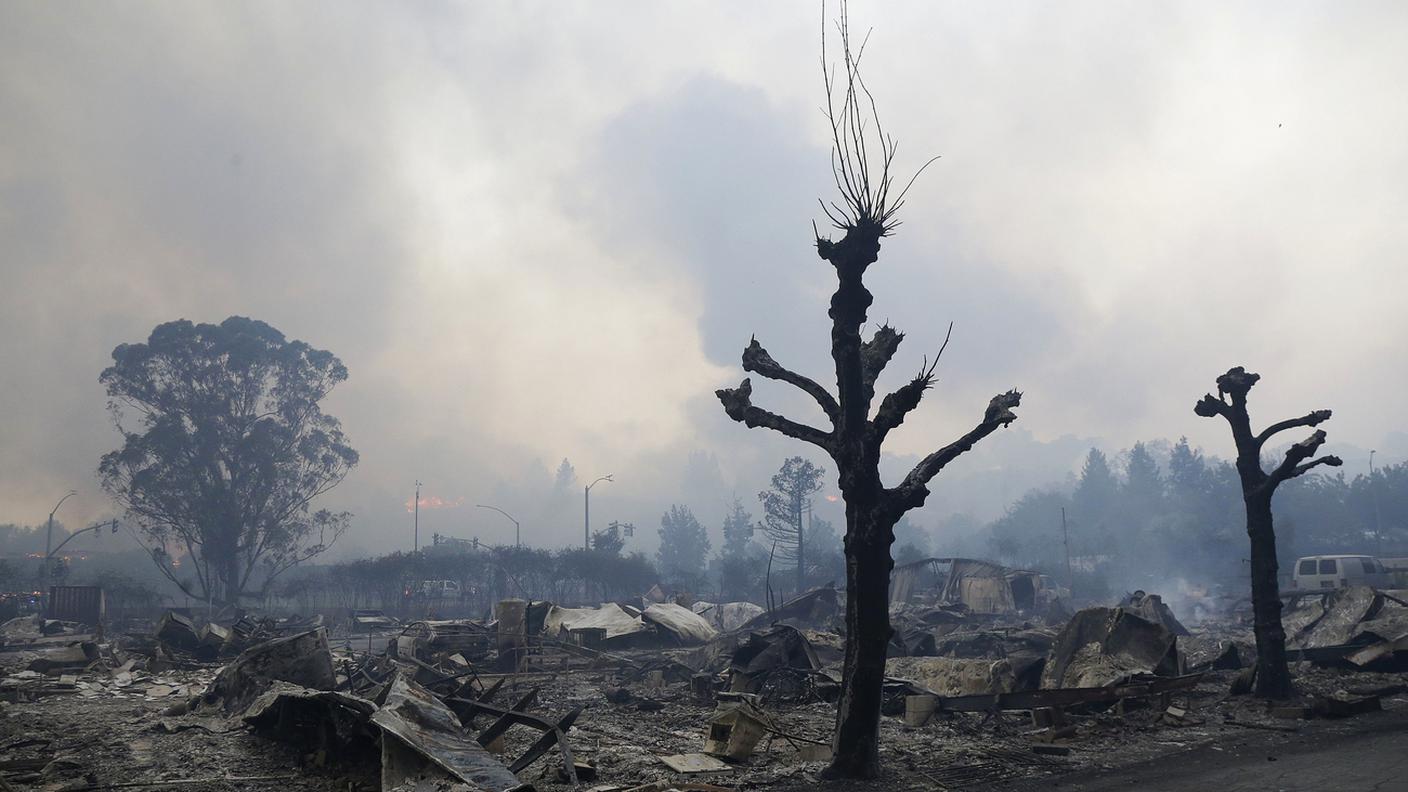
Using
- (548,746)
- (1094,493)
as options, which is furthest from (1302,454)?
(1094,493)

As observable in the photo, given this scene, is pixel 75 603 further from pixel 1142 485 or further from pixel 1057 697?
pixel 1142 485

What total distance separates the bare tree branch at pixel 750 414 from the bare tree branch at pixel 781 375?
0.24 metres

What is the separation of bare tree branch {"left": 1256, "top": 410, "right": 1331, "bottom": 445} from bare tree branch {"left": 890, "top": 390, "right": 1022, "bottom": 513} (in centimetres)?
773

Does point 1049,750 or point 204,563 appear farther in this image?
point 204,563

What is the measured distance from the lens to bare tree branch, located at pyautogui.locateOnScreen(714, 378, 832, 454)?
10414 mm

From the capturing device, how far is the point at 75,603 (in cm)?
4044

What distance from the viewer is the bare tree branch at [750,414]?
10414 millimetres

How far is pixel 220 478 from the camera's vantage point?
48.8 metres

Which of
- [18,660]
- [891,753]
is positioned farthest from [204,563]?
[891,753]

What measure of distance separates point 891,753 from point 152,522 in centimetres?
5022

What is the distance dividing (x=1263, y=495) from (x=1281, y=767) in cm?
644

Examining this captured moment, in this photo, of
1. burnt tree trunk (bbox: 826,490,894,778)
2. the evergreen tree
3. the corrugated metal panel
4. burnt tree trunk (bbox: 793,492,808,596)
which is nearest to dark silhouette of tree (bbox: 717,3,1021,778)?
burnt tree trunk (bbox: 826,490,894,778)

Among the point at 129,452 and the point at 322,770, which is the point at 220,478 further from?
the point at 322,770

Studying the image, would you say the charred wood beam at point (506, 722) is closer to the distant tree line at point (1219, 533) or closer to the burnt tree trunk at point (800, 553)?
the burnt tree trunk at point (800, 553)
